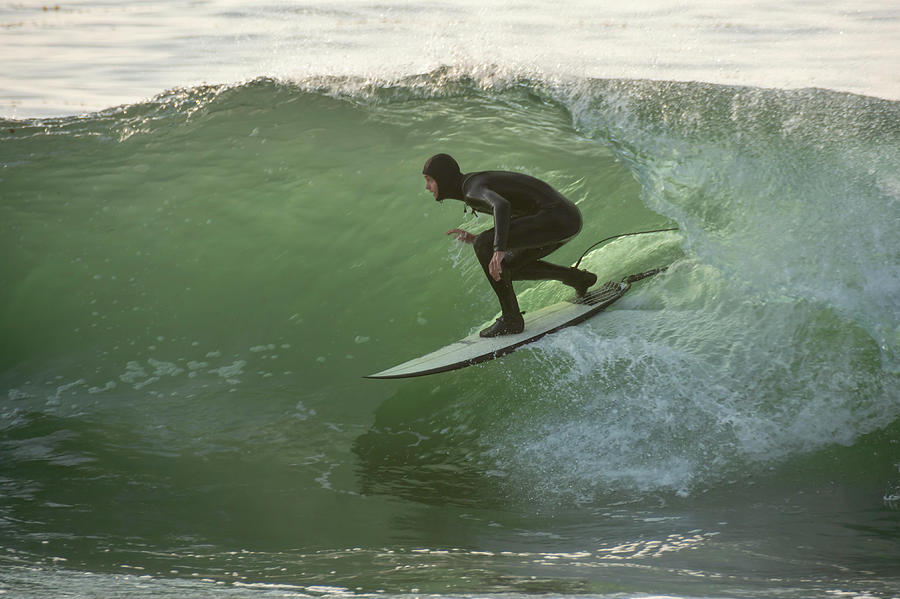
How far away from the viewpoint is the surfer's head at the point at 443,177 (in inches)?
182

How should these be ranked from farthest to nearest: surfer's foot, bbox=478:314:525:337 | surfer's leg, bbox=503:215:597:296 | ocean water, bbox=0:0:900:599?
surfer's foot, bbox=478:314:525:337
surfer's leg, bbox=503:215:597:296
ocean water, bbox=0:0:900:599

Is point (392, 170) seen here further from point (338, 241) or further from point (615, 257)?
point (615, 257)

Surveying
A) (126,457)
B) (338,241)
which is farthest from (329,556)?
(338,241)

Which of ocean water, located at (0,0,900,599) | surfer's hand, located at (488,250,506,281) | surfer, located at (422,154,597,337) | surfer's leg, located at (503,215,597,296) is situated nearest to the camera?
ocean water, located at (0,0,900,599)

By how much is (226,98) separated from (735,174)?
242 inches

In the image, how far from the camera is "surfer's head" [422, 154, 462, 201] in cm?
461

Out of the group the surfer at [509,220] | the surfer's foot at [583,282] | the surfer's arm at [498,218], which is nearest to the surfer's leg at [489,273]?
the surfer at [509,220]

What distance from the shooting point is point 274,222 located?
788 cm

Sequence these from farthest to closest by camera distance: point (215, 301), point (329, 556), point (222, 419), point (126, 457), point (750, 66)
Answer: point (750, 66) → point (215, 301) → point (222, 419) → point (126, 457) → point (329, 556)

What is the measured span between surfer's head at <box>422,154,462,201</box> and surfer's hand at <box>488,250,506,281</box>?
42cm

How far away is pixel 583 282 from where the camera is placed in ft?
17.7

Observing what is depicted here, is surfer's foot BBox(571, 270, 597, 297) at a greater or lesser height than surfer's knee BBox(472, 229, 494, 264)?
lesser

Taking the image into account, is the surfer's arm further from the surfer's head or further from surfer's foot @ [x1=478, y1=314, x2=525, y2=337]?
surfer's foot @ [x1=478, y1=314, x2=525, y2=337]

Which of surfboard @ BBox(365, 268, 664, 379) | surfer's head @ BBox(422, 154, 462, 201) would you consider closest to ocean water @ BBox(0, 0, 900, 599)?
surfboard @ BBox(365, 268, 664, 379)
